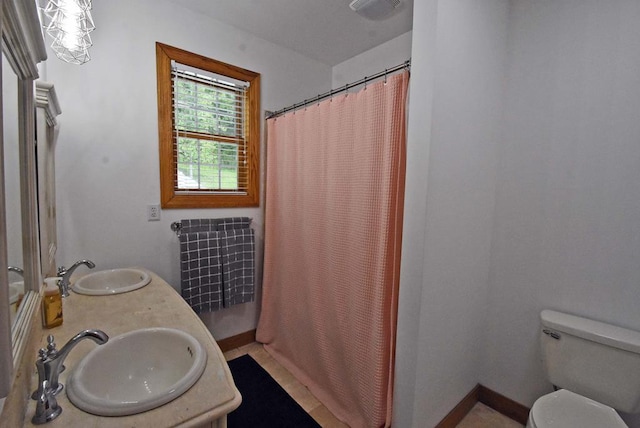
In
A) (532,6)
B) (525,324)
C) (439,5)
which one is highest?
(532,6)

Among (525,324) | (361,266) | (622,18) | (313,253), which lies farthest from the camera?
(313,253)

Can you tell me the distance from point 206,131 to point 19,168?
4.62 feet

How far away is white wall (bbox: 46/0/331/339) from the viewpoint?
1.58 m

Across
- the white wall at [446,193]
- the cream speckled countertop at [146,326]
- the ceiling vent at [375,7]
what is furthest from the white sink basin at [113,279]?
the ceiling vent at [375,7]

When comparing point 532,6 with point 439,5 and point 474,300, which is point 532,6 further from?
point 474,300

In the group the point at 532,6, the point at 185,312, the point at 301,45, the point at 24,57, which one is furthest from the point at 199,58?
the point at 532,6

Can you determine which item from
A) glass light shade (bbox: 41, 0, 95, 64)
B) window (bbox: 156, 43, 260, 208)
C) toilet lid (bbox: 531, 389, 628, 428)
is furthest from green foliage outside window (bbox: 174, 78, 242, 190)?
toilet lid (bbox: 531, 389, 628, 428)

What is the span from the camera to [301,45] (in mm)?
2375

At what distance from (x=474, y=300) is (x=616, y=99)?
4.03 ft

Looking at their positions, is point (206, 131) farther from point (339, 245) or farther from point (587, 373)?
point (587, 373)

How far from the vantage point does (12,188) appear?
69 cm

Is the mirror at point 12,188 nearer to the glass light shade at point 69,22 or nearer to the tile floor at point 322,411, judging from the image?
the glass light shade at point 69,22

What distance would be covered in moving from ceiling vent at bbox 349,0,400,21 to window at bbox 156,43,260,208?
3.22ft

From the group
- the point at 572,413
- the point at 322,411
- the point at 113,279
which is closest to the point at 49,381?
the point at 113,279
